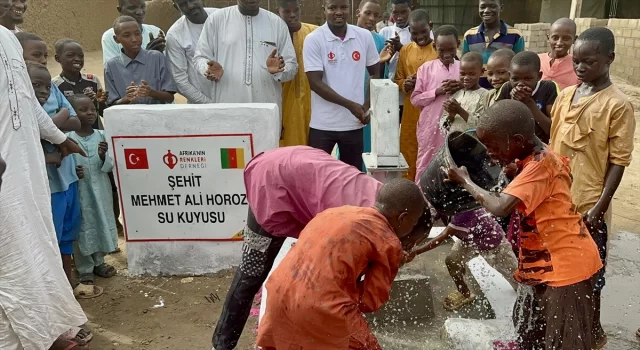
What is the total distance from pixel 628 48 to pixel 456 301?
860 cm

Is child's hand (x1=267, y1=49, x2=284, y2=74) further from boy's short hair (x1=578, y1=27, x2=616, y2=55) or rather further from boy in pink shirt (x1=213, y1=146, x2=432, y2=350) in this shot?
boy's short hair (x1=578, y1=27, x2=616, y2=55)

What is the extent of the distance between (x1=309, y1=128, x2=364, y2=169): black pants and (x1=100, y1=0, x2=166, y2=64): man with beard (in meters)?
1.52

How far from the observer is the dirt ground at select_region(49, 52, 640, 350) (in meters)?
3.34

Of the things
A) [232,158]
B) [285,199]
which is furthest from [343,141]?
[285,199]

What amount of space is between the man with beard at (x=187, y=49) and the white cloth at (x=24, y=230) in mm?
1796

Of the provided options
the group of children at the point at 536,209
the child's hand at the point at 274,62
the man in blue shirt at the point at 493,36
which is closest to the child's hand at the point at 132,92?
the child's hand at the point at 274,62

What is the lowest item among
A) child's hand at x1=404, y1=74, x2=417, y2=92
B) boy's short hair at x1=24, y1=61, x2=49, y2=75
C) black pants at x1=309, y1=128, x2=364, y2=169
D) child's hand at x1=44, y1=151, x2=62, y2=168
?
black pants at x1=309, y1=128, x2=364, y2=169

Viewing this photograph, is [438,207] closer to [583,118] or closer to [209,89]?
[583,118]

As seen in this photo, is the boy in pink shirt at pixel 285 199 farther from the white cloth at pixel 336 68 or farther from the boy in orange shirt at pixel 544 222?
the white cloth at pixel 336 68

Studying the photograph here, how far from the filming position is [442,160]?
2486 millimetres

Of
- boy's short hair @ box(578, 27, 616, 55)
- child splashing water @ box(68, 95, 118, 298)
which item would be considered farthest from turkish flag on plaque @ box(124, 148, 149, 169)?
boy's short hair @ box(578, 27, 616, 55)

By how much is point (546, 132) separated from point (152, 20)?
1014cm

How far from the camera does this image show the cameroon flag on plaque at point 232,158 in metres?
3.92

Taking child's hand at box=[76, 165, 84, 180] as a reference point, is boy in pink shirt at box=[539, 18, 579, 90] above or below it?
above
